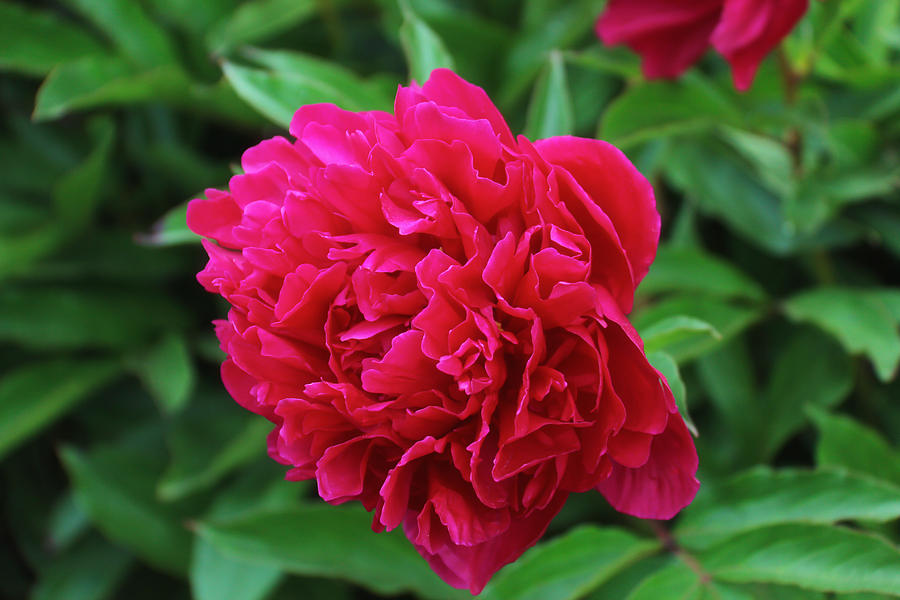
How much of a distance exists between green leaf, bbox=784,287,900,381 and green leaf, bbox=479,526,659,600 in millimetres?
268

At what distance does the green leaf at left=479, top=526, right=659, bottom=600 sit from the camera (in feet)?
2.24

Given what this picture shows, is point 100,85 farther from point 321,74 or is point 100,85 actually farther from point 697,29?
point 697,29

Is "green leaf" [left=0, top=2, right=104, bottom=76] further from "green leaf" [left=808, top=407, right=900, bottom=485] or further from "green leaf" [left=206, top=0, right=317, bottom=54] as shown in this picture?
"green leaf" [left=808, top=407, right=900, bottom=485]

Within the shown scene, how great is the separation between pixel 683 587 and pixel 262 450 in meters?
0.47

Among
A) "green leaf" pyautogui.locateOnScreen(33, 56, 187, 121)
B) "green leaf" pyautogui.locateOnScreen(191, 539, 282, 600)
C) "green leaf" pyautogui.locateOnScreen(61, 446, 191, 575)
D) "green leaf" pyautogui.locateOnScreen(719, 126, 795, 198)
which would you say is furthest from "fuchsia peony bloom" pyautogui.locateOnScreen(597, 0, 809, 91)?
"green leaf" pyautogui.locateOnScreen(61, 446, 191, 575)

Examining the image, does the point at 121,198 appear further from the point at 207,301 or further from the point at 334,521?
the point at 334,521

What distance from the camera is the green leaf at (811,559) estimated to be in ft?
1.93

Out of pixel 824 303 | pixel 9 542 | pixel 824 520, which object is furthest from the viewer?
pixel 9 542

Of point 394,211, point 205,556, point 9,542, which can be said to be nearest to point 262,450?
point 205,556

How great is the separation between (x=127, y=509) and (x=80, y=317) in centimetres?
23

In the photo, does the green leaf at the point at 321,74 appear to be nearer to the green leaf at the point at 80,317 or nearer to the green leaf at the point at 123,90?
the green leaf at the point at 123,90

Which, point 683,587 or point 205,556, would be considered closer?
point 683,587

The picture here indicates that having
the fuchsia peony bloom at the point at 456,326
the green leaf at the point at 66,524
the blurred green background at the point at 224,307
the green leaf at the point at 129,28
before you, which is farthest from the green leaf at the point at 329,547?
the green leaf at the point at 129,28

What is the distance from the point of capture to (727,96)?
2.99ft
